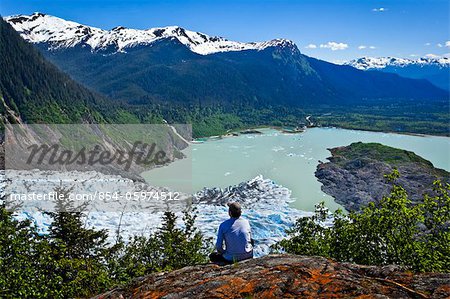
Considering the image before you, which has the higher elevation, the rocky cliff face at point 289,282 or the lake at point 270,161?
the rocky cliff face at point 289,282

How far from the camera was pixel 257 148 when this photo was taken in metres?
122

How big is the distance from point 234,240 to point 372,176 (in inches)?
2896

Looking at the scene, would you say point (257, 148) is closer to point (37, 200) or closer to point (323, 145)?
point (323, 145)

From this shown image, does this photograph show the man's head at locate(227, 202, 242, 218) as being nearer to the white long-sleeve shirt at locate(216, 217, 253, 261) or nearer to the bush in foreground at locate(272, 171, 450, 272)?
the white long-sleeve shirt at locate(216, 217, 253, 261)

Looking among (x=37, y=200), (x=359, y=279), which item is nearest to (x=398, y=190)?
(x=359, y=279)

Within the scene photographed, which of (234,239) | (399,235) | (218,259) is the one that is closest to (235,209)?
(234,239)

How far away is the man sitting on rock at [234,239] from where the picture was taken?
8.56 metres

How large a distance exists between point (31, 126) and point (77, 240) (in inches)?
2896

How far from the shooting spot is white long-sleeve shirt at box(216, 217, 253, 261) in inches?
338

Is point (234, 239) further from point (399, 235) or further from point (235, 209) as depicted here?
point (399, 235)

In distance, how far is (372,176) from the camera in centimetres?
7581

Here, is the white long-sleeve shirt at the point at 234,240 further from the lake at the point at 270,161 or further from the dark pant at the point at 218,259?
the lake at the point at 270,161

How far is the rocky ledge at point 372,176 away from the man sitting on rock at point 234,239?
54134 millimetres

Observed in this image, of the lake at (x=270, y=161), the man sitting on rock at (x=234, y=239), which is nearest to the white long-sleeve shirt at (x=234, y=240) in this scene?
the man sitting on rock at (x=234, y=239)
